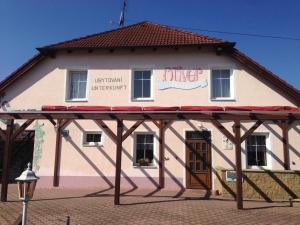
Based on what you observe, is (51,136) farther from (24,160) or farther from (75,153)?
(24,160)

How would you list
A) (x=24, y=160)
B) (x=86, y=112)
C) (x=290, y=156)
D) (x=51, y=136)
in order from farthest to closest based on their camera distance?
(x=24, y=160) < (x=51, y=136) < (x=290, y=156) < (x=86, y=112)

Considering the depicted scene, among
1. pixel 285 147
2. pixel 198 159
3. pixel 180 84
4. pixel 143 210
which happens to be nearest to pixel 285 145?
pixel 285 147

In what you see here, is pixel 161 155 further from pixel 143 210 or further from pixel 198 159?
pixel 143 210

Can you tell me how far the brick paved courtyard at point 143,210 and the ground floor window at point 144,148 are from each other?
1.90 metres

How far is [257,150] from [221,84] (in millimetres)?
3149

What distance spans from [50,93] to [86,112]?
482 cm

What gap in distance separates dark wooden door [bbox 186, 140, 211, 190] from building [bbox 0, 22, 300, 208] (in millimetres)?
40

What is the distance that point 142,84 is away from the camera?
45.2ft

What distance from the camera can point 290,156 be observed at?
40.8 feet

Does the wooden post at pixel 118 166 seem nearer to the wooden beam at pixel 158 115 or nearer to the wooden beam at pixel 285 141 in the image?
the wooden beam at pixel 158 115

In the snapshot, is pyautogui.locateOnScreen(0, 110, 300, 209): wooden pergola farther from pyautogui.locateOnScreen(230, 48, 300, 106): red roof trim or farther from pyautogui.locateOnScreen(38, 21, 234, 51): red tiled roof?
pyautogui.locateOnScreen(38, 21, 234, 51): red tiled roof

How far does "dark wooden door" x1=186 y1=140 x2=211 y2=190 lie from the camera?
41.5 ft

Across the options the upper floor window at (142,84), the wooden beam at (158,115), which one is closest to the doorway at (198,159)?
the upper floor window at (142,84)

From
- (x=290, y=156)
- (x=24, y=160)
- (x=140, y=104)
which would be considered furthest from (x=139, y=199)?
(x=24, y=160)
